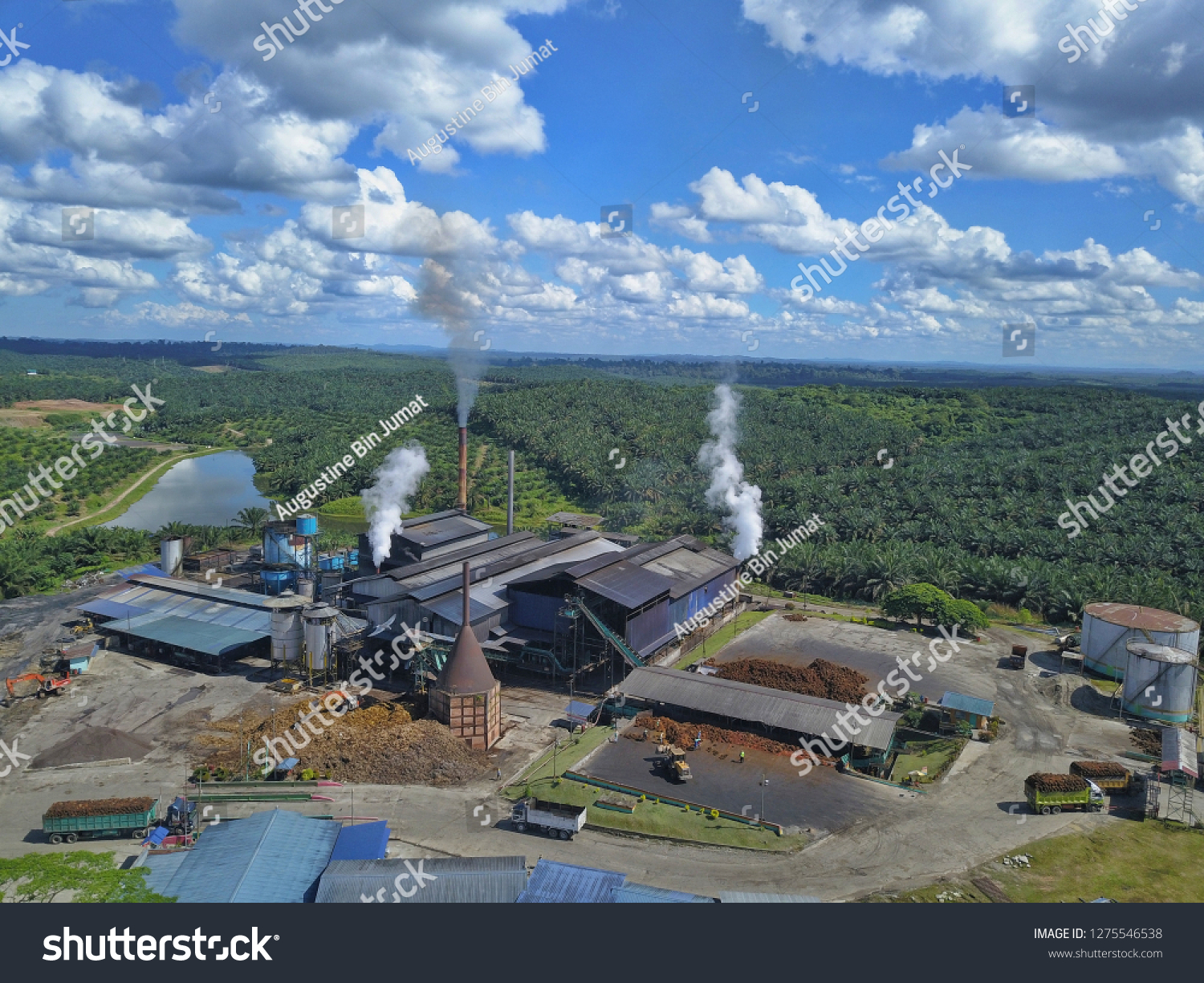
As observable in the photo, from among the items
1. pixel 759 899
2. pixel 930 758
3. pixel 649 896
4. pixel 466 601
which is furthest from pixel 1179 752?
pixel 466 601

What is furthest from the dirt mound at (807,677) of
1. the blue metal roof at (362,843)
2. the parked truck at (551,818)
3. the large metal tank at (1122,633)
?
the blue metal roof at (362,843)

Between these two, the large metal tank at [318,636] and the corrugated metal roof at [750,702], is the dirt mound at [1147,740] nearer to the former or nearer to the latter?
the corrugated metal roof at [750,702]

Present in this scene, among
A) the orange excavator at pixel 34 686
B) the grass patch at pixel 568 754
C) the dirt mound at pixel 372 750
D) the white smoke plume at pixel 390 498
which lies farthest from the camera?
the white smoke plume at pixel 390 498

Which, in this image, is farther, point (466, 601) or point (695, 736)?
point (466, 601)

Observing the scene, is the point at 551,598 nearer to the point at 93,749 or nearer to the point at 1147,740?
the point at 93,749

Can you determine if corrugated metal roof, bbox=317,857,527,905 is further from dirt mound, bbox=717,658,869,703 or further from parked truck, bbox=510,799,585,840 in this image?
dirt mound, bbox=717,658,869,703

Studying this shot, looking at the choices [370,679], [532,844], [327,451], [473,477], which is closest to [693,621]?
[370,679]

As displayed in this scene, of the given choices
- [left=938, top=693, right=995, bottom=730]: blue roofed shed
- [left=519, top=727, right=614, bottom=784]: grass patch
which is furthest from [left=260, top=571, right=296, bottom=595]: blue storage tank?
[left=938, top=693, right=995, bottom=730]: blue roofed shed
